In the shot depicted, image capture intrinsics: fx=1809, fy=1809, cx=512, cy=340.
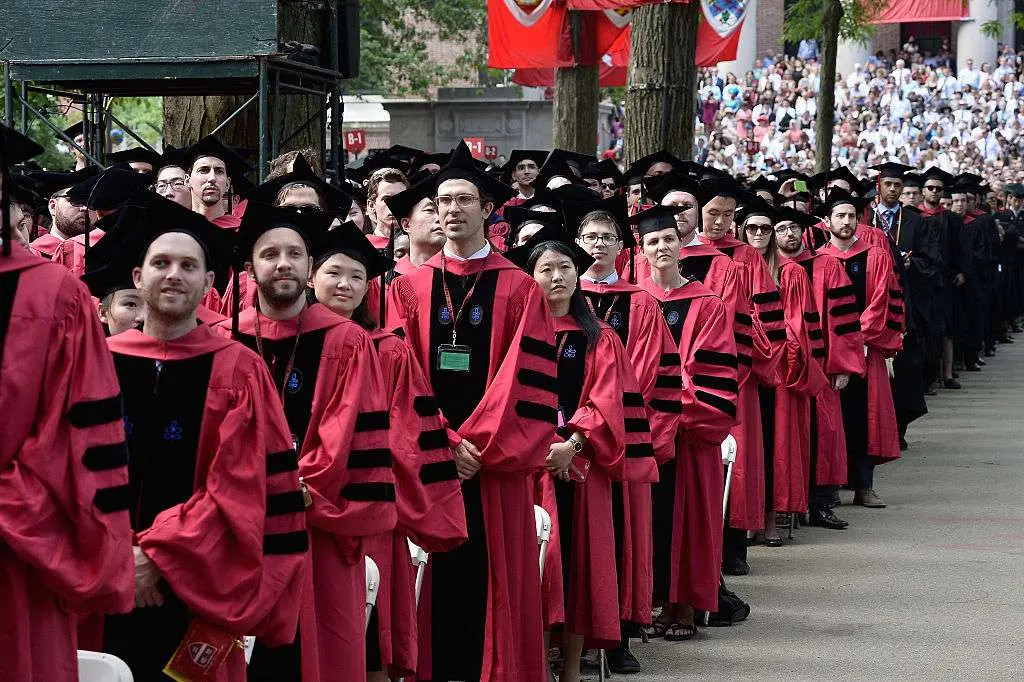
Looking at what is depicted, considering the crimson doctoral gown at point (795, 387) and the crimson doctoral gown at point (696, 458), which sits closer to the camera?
the crimson doctoral gown at point (696, 458)

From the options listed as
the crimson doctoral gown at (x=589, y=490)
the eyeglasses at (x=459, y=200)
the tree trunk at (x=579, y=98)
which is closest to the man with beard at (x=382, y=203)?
the crimson doctoral gown at (x=589, y=490)

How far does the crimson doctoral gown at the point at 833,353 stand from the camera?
12.0 meters

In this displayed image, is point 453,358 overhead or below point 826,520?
overhead

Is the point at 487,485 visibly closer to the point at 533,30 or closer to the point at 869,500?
the point at 869,500

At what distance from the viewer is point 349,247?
615 centimetres

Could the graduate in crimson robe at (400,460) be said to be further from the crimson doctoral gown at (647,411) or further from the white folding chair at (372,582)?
the crimson doctoral gown at (647,411)

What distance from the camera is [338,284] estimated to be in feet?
20.1

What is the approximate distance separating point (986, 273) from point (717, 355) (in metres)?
15.0

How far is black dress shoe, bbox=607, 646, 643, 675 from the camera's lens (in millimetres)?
8055

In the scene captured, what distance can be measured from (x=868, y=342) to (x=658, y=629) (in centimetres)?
456

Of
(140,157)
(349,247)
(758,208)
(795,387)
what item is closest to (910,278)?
(795,387)

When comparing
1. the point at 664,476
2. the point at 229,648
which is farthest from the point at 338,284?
the point at 664,476

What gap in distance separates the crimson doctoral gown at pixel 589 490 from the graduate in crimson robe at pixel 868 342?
5421 millimetres

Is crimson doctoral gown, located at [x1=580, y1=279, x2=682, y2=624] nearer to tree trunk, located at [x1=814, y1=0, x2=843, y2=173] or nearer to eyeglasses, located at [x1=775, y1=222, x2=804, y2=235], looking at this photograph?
eyeglasses, located at [x1=775, y1=222, x2=804, y2=235]
